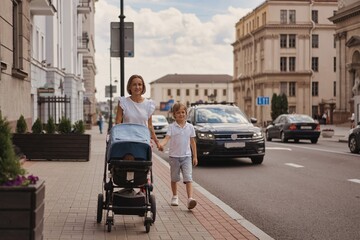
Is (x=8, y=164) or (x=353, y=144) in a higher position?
(x=8, y=164)

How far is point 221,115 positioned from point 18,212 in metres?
13.3

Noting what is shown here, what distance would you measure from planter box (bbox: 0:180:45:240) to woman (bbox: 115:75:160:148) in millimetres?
3162

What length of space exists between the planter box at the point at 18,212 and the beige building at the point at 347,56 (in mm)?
54288

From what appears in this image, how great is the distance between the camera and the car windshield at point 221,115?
17.5 meters

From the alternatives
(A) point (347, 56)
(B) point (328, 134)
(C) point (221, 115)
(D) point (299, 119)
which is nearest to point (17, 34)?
(C) point (221, 115)

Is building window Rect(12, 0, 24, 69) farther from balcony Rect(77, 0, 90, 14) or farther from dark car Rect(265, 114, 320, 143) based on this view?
balcony Rect(77, 0, 90, 14)

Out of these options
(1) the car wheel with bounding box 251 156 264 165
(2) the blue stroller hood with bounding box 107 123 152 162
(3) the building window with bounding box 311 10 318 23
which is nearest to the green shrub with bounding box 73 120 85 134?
(1) the car wheel with bounding box 251 156 264 165

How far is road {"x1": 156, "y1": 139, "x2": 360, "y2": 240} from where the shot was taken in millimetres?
7648

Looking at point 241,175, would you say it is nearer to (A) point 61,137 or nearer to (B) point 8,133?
(A) point 61,137

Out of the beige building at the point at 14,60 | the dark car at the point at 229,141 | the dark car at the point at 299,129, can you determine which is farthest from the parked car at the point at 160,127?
the dark car at the point at 229,141

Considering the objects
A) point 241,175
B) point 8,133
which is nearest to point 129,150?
point 8,133

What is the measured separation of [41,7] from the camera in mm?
25812

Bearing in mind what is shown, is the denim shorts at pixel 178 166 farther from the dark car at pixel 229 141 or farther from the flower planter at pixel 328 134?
the flower planter at pixel 328 134

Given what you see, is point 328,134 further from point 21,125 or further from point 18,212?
point 18,212
